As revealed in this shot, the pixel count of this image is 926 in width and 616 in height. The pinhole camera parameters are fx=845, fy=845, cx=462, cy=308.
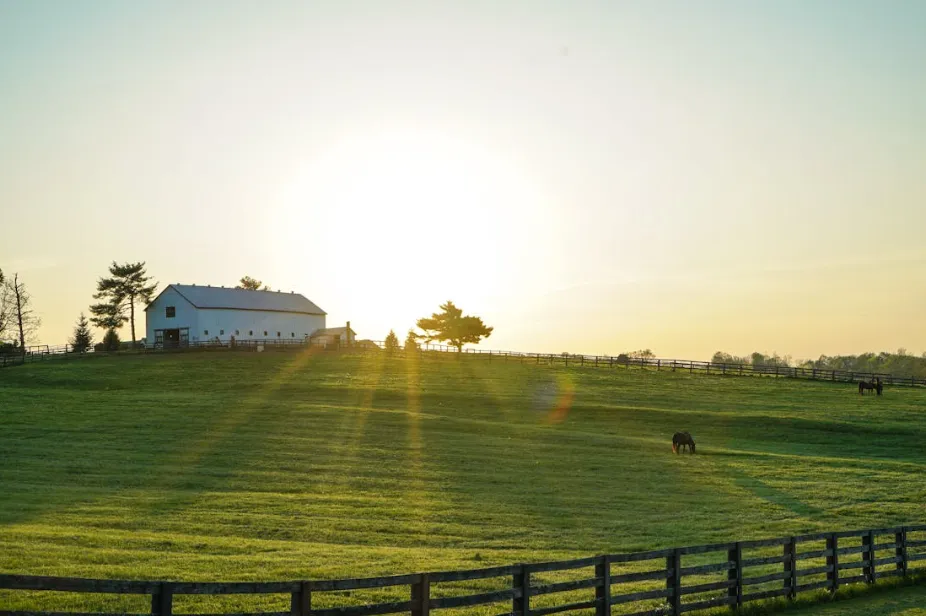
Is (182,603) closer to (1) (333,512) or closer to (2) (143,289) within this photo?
(1) (333,512)

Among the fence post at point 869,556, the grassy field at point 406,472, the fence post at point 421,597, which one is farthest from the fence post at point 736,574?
the fence post at point 421,597

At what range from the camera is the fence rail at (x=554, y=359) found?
8012 centimetres

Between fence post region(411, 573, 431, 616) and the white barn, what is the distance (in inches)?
3743

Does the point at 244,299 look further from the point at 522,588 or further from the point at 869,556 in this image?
the point at 522,588

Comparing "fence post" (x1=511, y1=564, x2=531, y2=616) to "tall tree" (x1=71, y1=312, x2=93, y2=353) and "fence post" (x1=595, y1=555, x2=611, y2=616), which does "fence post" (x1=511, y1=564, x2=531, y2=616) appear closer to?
"fence post" (x1=595, y1=555, x2=611, y2=616)

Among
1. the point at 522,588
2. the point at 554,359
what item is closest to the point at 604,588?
the point at 522,588

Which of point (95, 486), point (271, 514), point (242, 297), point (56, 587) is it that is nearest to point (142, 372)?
point (242, 297)

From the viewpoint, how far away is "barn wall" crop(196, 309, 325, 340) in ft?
340

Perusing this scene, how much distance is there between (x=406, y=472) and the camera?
36.7 meters

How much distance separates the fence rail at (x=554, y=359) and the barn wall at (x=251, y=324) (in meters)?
1.26

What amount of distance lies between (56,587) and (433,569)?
1128 cm

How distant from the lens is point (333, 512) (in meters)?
28.5

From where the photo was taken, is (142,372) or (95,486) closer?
(95,486)

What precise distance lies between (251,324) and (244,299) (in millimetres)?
4025
